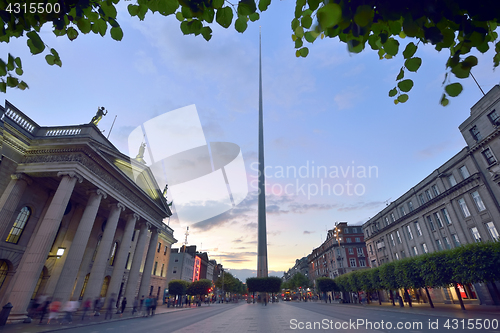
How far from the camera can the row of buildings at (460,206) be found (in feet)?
91.2

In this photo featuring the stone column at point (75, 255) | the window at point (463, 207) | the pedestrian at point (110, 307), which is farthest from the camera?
the window at point (463, 207)

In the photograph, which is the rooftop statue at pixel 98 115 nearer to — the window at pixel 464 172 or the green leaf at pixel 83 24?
the green leaf at pixel 83 24

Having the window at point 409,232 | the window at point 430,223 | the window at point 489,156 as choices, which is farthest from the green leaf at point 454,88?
the window at point 409,232

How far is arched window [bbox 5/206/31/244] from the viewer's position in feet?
60.4

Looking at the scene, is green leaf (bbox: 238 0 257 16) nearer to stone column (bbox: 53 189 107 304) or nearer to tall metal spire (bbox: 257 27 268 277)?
stone column (bbox: 53 189 107 304)

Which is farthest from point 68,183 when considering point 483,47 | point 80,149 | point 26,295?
point 483,47

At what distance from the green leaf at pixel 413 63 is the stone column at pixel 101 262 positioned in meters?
26.5

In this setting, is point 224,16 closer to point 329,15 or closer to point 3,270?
point 329,15

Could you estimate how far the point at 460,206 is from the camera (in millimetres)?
32938

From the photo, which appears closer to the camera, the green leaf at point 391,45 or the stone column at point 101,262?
the green leaf at point 391,45

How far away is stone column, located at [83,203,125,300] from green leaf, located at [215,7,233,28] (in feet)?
83.0

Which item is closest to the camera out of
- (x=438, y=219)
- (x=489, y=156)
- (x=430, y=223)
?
(x=489, y=156)

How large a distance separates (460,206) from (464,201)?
3.70 feet

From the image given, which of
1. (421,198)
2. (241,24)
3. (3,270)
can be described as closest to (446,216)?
(421,198)
